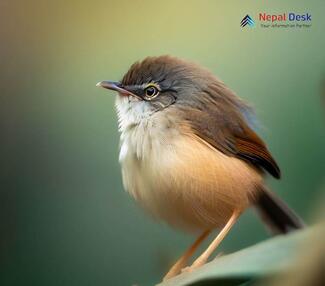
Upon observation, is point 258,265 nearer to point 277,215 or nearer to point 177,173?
point 177,173

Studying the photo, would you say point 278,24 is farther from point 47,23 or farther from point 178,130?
point 47,23

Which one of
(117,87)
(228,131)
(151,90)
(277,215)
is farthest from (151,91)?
(277,215)

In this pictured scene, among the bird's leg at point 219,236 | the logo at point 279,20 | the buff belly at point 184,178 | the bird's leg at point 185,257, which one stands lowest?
the bird's leg at point 185,257

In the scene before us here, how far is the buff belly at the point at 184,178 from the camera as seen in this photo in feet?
4.24

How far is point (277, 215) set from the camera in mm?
1627

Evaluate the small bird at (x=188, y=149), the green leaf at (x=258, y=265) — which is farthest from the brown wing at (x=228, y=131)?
the green leaf at (x=258, y=265)

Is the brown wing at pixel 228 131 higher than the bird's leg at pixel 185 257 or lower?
higher

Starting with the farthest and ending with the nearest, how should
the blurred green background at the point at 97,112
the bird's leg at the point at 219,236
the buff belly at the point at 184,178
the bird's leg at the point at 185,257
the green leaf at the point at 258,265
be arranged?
the blurred green background at the point at 97,112 → the bird's leg at the point at 185,257 → the bird's leg at the point at 219,236 → the buff belly at the point at 184,178 → the green leaf at the point at 258,265

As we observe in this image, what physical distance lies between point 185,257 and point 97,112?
60 cm

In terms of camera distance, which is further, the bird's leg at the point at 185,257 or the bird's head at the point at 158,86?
the bird's leg at the point at 185,257

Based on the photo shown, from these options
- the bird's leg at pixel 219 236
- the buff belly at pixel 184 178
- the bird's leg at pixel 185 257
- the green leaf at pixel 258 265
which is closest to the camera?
the green leaf at pixel 258 265

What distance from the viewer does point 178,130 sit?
1.33 metres

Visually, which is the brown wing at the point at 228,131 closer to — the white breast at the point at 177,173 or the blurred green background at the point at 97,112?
the white breast at the point at 177,173

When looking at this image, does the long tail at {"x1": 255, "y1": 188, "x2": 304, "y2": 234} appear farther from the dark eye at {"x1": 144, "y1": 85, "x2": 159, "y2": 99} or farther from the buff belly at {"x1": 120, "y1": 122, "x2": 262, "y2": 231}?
the dark eye at {"x1": 144, "y1": 85, "x2": 159, "y2": 99}
